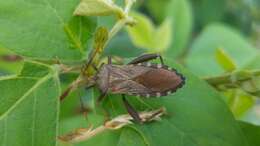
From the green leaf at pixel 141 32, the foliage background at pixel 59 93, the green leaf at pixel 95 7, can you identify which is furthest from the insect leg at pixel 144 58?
the green leaf at pixel 141 32

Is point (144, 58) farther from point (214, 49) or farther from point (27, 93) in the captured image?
point (214, 49)

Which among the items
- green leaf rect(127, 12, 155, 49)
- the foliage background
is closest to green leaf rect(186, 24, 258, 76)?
green leaf rect(127, 12, 155, 49)

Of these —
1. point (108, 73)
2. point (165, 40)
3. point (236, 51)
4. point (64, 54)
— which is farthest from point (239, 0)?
point (64, 54)

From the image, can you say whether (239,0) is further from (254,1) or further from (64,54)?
(64,54)

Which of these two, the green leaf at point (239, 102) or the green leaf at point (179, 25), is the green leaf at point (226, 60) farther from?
the green leaf at point (179, 25)

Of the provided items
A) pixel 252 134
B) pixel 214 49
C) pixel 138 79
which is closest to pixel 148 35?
pixel 214 49
